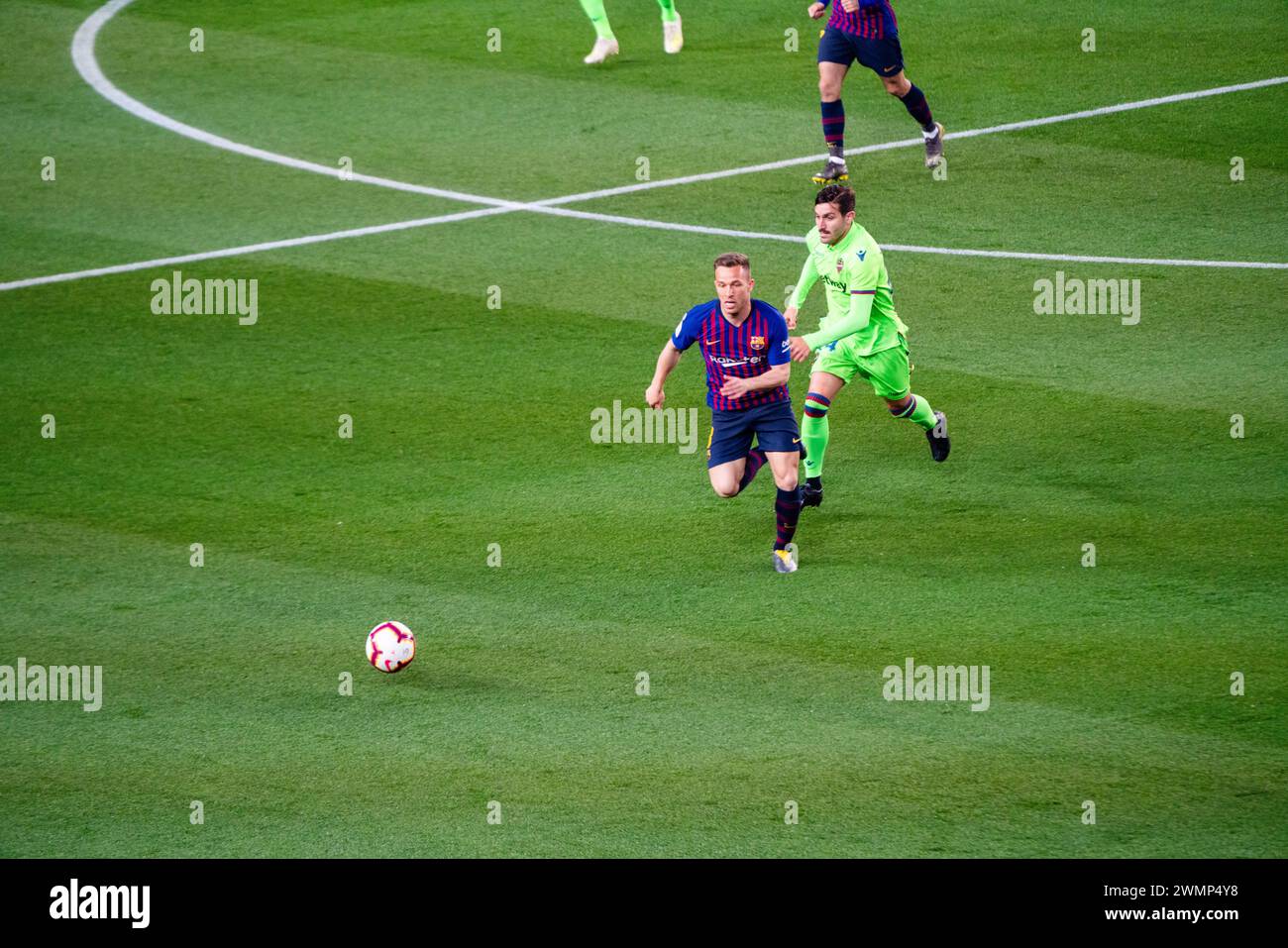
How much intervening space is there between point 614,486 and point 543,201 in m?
6.03

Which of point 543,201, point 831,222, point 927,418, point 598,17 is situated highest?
point 598,17

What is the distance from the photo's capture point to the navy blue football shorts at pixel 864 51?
1702 centimetres

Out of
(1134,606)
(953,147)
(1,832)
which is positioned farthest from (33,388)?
(953,147)

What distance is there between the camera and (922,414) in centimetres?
1209

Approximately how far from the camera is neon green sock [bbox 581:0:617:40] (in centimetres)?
2077

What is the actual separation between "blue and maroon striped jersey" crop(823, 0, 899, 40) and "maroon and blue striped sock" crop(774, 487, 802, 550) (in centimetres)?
757

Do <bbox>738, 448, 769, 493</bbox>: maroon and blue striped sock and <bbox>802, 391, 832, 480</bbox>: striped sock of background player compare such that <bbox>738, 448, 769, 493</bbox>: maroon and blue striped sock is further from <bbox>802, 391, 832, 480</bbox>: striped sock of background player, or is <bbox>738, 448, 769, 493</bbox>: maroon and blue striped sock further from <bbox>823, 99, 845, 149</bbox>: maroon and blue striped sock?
<bbox>823, 99, 845, 149</bbox>: maroon and blue striped sock

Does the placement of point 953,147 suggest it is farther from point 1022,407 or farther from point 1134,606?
point 1134,606

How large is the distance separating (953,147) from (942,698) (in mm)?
10243

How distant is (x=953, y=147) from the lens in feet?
60.4

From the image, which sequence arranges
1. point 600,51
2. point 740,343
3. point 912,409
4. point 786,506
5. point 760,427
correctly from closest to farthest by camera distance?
point 786,506 < point 740,343 < point 760,427 < point 912,409 < point 600,51

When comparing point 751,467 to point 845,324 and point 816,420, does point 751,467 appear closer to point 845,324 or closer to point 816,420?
point 816,420

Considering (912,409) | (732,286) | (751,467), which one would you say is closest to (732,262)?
(732,286)

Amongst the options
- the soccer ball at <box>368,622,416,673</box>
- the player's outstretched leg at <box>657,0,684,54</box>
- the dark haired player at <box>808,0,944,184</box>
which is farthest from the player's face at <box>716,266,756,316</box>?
the player's outstretched leg at <box>657,0,684,54</box>
